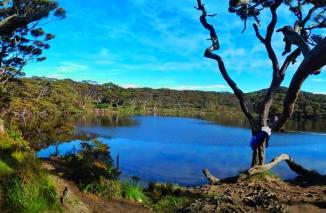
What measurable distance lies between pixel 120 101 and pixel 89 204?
143 meters

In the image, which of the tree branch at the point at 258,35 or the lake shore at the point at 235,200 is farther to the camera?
the tree branch at the point at 258,35

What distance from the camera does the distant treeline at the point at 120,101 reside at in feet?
194

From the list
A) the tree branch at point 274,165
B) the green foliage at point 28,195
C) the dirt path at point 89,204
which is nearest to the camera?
the green foliage at point 28,195

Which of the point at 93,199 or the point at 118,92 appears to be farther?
the point at 118,92

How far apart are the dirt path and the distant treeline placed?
20.6 m

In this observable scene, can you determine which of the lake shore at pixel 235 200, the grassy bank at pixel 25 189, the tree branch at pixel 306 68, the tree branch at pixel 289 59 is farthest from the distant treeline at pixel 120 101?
the tree branch at pixel 306 68

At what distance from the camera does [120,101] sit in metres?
150

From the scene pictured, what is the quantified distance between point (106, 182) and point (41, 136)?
22.5 m

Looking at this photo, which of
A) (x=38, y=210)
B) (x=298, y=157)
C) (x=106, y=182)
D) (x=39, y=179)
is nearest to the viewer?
(x=38, y=210)

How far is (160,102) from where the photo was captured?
178 meters

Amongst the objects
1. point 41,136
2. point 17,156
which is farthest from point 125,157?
point 17,156

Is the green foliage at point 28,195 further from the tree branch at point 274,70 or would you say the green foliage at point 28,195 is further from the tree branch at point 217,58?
the tree branch at point 217,58

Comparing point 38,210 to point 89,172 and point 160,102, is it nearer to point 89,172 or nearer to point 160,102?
point 89,172

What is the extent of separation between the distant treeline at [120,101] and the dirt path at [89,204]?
2057 centimetres
